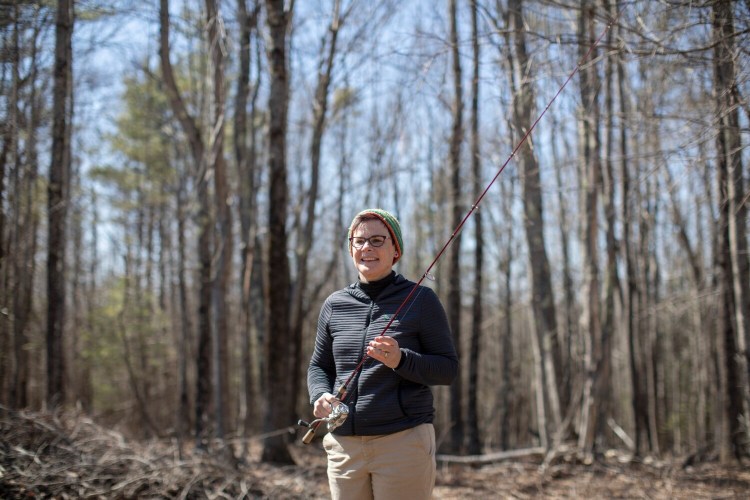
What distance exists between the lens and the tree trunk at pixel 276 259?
292 inches

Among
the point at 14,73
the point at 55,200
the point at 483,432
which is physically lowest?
the point at 483,432

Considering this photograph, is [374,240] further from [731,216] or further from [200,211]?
[200,211]

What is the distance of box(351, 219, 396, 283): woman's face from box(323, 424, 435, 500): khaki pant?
0.67 m

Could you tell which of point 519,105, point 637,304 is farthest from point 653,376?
point 519,105

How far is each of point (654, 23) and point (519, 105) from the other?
121 centimetres

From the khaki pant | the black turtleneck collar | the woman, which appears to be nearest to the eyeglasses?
the woman

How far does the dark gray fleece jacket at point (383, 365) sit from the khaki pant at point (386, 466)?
1.7 inches

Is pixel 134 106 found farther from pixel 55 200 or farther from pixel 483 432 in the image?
pixel 483 432

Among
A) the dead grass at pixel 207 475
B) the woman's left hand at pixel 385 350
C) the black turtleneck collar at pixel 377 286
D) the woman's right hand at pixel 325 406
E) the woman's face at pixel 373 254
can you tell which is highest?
the woman's face at pixel 373 254

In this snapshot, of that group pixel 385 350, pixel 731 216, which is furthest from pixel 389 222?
pixel 731 216

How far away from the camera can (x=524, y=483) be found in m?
7.07

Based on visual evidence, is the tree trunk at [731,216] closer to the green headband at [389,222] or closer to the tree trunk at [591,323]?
the tree trunk at [591,323]

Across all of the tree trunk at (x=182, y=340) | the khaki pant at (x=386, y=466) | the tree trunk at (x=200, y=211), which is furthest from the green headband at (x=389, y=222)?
the tree trunk at (x=182, y=340)

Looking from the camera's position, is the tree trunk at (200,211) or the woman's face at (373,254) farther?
the tree trunk at (200,211)
